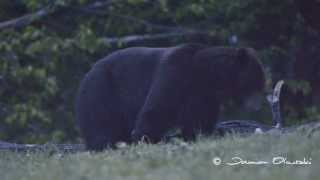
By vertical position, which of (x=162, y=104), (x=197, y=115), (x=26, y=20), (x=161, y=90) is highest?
(x=26, y=20)

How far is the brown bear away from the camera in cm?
991

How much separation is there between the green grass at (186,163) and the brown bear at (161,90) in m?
1.35

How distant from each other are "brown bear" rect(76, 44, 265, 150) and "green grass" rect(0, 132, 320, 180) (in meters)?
1.35

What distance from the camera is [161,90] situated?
32.4 ft

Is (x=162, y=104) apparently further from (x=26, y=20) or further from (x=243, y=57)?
(x=26, y=20)

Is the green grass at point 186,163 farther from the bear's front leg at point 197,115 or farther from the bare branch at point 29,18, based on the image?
the bare branch at point 29,18

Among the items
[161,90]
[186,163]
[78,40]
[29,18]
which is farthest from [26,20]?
[186,163]

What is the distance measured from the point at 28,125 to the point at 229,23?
3672 mm

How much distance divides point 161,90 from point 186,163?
316cm

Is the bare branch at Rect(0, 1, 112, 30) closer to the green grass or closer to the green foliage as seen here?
the green foliage

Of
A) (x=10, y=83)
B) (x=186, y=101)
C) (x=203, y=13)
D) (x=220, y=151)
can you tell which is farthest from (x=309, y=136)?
(x=10, y=83)

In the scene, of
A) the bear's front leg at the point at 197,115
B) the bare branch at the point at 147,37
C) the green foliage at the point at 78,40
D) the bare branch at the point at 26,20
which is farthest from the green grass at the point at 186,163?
the bare branch at the point at 147,37

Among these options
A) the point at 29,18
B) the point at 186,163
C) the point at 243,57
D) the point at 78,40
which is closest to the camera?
the point at 186,163

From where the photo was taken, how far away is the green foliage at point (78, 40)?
15.8 meters
